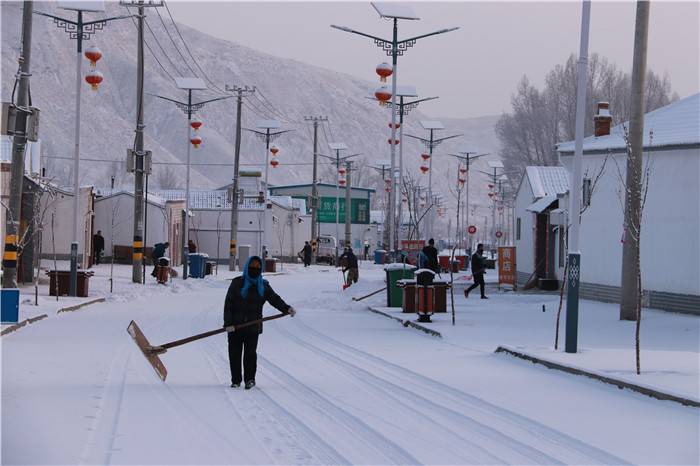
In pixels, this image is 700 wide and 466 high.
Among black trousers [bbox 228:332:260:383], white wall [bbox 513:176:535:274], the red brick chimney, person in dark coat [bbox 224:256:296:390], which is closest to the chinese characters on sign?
white wall [bbox 513:176:535:274]

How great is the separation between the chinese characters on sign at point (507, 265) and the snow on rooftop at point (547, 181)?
277cm

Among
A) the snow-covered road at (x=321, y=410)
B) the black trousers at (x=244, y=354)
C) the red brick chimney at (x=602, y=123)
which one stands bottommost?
the snow-covered road at (x=321, y=410)

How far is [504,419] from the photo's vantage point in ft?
37.1

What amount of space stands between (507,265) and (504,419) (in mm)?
34091

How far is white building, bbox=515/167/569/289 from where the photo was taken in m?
42.6

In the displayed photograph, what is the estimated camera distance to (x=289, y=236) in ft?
298

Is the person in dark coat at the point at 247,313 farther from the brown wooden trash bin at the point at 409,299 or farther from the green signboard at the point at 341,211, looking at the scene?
the green signboard at the point at 341,211

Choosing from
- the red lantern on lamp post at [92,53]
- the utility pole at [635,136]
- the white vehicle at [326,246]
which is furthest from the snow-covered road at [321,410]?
the white vehicle at [326,246]

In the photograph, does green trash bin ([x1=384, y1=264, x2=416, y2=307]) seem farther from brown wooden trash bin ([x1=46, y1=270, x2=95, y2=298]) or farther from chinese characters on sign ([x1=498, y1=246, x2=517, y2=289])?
chinese characters on sign ([x1=498, y1=246, x2=517, y2=289])

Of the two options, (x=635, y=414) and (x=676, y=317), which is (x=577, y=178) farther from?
(x=676, y=317)

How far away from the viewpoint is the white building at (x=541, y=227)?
42.6 m

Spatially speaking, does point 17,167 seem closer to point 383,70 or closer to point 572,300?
point 383,70

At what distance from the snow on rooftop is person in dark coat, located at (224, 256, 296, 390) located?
1288 inches

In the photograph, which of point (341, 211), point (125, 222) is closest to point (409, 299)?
point (125, 222)
